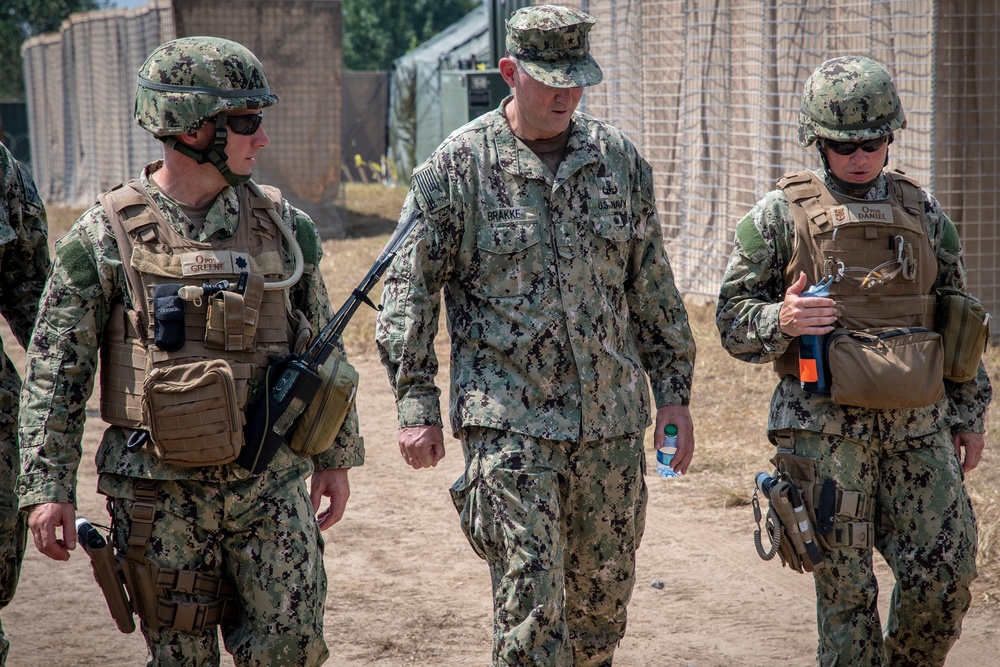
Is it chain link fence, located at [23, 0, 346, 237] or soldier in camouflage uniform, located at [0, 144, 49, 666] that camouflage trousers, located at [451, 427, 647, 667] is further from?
chain link fence, located at [23, 0, 346, 237]

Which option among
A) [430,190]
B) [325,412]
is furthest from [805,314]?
[325,412]

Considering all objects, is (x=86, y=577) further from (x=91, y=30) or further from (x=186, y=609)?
(x=91, y=30)

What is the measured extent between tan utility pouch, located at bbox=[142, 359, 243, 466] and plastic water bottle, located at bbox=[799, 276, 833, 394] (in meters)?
1.79

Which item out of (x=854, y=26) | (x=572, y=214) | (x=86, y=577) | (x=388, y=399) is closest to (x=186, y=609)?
(x=572, y=214)

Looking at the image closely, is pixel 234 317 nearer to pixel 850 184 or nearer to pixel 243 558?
pixel 243 558

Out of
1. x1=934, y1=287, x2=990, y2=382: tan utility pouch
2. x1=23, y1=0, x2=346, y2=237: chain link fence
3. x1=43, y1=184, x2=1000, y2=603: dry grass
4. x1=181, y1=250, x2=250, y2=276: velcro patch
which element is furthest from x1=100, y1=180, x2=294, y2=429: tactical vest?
x1=23, y1=0, x2=346, y2=237: chain link fence

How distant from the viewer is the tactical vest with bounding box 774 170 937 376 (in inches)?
153

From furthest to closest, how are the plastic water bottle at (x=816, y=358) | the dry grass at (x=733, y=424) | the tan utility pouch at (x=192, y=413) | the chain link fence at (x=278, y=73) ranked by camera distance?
the chain link fence at (x=278, y=73), the dry grass at (x=733, y=424), the plastic water bottle at (x=816, y=358), the tan utility pouch at (x=192, y=413)

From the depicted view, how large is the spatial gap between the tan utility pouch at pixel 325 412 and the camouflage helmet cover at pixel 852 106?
1.72 m

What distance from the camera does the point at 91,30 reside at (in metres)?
19.9

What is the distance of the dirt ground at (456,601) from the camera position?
4.68m

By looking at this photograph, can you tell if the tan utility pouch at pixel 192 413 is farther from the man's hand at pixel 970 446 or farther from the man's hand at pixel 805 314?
the man's hand at pixel 970 446

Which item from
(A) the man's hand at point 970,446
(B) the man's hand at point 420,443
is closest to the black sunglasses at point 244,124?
(B) the man's hand at point 420,443

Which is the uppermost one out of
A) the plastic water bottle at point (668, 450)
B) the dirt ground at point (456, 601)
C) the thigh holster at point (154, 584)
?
the plastic water bottle at point (668, 450)
